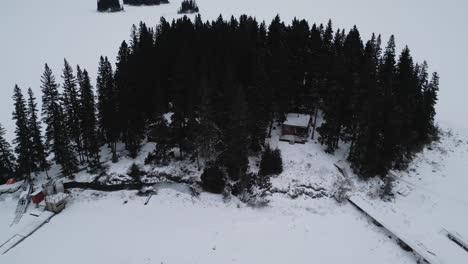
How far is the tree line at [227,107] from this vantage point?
36.5 m

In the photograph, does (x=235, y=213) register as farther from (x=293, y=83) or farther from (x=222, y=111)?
(x=293, y=83)

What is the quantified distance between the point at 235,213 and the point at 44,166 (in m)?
26.4

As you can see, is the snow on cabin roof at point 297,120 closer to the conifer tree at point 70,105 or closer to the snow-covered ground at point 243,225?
the snow-covered ground at point 243,225

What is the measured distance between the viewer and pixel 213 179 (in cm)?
3491

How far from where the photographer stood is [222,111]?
40062 millimetres

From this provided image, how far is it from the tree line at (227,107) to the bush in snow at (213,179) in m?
1.95

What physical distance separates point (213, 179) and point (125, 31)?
99.9 metres

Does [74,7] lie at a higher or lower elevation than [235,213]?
higher

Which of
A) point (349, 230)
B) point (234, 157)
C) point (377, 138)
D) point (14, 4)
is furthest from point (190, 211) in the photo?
point (14, 4)

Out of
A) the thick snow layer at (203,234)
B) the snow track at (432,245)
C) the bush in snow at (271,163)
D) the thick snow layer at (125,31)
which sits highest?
the thick snow layer at (125,31)

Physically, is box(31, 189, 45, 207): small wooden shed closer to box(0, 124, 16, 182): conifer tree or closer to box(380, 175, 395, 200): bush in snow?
box(0, 124, 16, 182): conifer tree

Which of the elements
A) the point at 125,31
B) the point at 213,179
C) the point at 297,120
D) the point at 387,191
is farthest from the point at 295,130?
the point at 125,31

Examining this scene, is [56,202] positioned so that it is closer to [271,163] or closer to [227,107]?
[227,107]

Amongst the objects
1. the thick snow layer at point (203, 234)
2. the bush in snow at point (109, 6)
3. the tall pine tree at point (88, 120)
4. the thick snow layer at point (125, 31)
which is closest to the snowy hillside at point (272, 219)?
the thick snow layer at point (203, 234)
